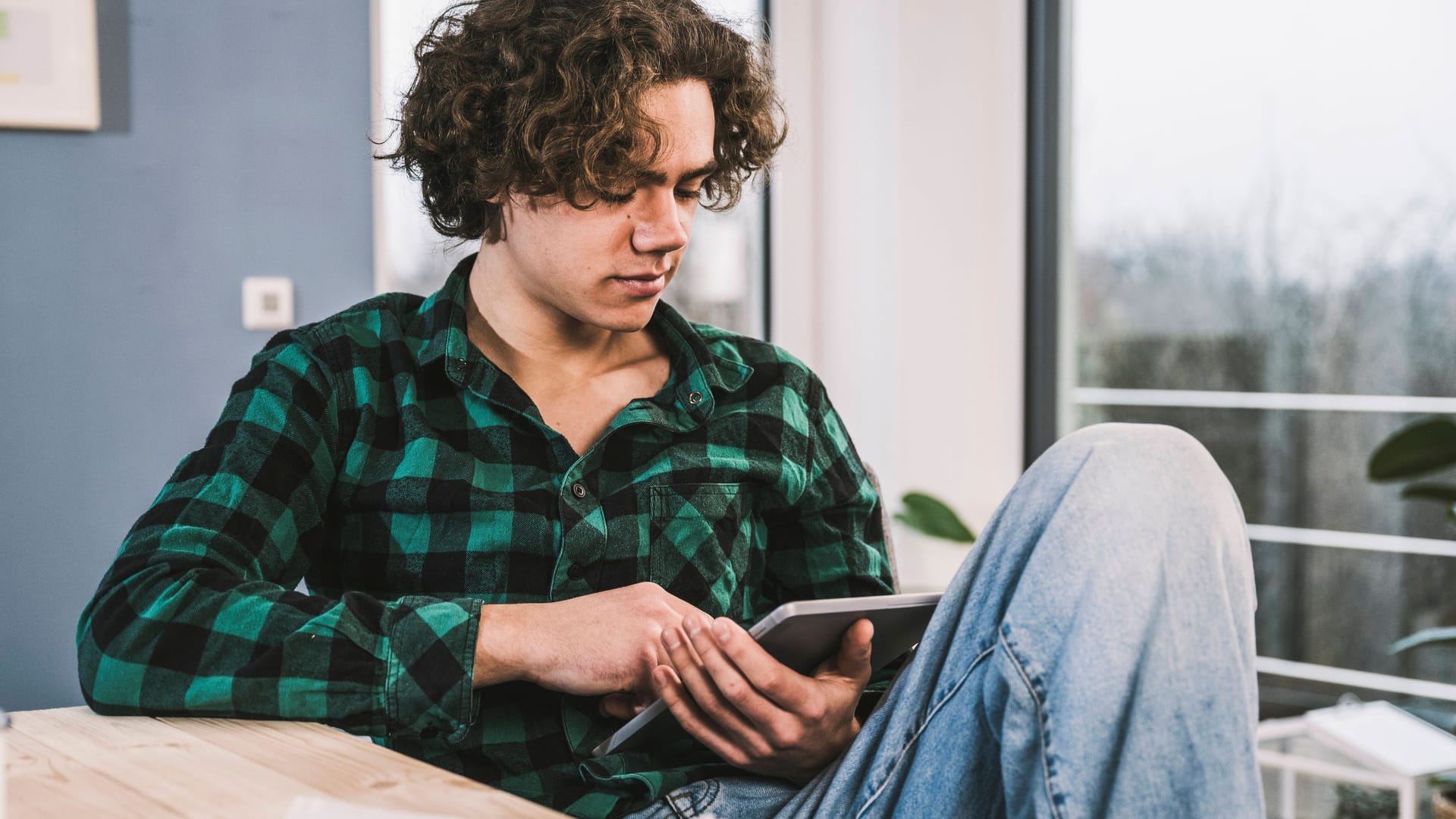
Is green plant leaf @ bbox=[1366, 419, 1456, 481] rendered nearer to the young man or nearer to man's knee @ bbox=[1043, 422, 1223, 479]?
the young man

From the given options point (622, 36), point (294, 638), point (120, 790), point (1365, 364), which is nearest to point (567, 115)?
point (622, 36)

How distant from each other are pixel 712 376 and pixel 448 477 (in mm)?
259

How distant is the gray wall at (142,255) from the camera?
6.18 feet

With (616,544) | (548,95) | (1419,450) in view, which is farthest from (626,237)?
(1419,450)

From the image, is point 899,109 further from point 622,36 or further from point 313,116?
point 622,36

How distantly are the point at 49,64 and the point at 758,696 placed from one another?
1.73 meters

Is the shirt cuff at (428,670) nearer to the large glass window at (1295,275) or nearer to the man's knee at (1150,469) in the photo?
the man's knee at (1150,469)

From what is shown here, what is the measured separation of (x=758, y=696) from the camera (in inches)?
30.7

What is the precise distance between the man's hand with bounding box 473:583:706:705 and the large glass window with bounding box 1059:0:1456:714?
193 cm

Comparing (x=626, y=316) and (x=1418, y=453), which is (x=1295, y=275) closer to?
(x=1418, y=453)

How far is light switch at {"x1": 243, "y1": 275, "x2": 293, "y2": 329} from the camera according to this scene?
2.02m

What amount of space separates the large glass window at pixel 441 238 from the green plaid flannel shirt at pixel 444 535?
10.9 inches

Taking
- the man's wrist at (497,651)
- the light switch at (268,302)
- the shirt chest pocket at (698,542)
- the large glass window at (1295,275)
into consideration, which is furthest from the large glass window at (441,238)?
the large glass window at (1295,275)

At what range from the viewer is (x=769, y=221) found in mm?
2805
